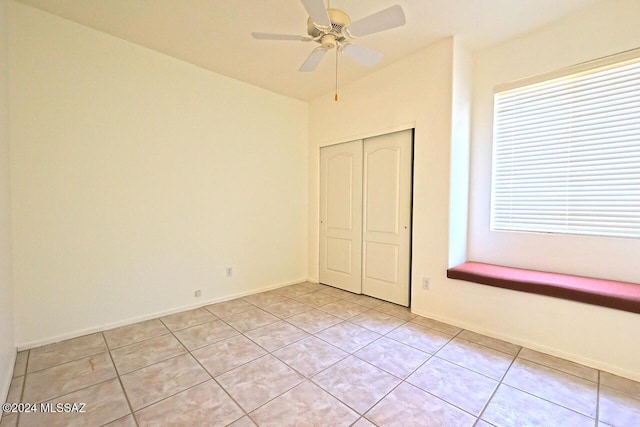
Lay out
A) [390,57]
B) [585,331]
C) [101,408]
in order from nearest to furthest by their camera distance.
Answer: [101,408]
[585,331]
[390,57]

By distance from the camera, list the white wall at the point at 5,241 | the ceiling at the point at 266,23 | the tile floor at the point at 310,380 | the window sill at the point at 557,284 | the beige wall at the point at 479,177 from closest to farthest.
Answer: the tile floor at the point at 310,380 < the white wall at the point at 5,241 < the window sill at the point at 557,284 < the beige wall at the point at 479,177 < the ceiling at the point at 266,23

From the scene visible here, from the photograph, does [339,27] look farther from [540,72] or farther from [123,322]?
[123,322]

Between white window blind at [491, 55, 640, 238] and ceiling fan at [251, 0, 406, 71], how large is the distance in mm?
1696

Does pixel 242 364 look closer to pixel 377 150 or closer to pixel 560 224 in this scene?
pixel 377 150

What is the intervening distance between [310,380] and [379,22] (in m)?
2.46

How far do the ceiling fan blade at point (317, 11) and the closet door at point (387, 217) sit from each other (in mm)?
1737

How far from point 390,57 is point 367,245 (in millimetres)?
2257

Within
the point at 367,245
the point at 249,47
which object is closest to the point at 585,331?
the point at 367,245

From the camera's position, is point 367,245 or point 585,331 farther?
point 367,245

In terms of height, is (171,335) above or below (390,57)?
below

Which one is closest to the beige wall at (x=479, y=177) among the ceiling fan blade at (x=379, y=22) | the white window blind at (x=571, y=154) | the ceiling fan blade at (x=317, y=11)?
the white window blind at (x=571, y=154)

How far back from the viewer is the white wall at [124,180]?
7.32 ft

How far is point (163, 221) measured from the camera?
292 centimetres

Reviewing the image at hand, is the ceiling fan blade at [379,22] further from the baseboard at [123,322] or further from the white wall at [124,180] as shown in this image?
the baseboard at [123,322]
